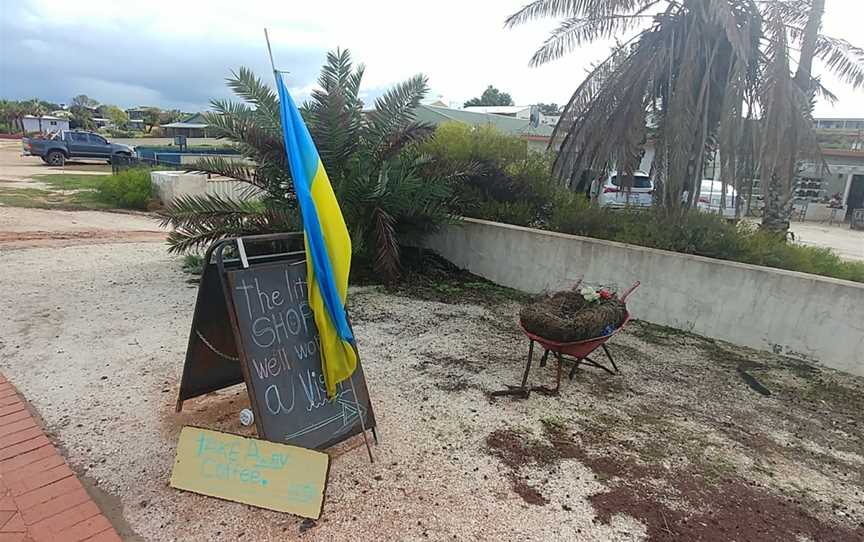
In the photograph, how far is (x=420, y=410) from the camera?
11.5 feet

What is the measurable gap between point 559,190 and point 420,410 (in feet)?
16.5

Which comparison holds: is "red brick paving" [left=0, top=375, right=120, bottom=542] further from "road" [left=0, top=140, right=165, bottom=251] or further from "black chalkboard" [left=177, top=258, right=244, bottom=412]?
"road" [left=0, top=140, right=165, bottom=251]

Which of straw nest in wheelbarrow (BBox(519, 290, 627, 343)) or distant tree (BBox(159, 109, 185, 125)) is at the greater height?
distant tree (BBox(159, 109, 185, 125))

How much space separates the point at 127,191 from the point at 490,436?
41.6 ft

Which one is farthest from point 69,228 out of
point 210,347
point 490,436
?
point 490,436

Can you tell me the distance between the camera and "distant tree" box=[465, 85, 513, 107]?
58494 mm

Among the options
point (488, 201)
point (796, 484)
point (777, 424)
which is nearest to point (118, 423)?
point (796, 484)

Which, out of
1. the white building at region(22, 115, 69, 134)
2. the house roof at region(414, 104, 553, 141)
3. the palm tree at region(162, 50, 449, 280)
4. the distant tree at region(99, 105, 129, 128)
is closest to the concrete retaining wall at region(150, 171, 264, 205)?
the palm tree at region(162, 50, 449, 280)

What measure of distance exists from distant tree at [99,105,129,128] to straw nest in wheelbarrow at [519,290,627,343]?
264 feet

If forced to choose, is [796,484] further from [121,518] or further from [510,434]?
[121,518]

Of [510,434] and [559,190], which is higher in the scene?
[559,190]

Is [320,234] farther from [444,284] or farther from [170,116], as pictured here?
[170,116]

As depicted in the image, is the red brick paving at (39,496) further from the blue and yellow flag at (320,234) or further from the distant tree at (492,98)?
the distant tree at (492,98)

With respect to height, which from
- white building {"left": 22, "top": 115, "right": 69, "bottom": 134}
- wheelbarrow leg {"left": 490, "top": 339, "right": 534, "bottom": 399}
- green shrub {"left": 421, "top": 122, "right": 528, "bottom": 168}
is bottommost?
wheelbarrow leg {"left": 490, "top": 339, "right": 534, "bottom": 399}
